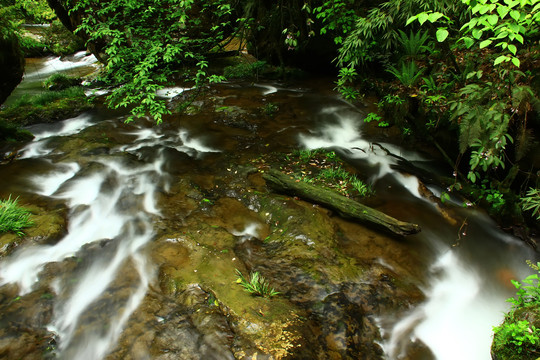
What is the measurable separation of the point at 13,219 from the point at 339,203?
484cm

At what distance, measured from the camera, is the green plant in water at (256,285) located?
3.58 metres

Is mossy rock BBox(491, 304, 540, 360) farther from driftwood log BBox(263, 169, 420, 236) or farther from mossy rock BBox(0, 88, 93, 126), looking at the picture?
mossy rock BBox(0, 88, 93, 126)

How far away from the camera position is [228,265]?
13.1 ft

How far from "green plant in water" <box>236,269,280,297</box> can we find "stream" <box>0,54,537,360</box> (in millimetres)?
95

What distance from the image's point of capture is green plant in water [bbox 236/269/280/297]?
141 inches

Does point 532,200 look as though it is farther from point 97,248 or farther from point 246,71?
point 246,71

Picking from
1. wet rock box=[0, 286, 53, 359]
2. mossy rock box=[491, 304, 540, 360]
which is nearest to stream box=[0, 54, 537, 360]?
wet rock box=[0, 286, 53, 359]

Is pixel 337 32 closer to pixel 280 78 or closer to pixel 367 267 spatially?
pixel 280 78

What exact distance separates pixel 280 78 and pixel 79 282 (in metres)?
9.37

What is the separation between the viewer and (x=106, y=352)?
10.2 ft

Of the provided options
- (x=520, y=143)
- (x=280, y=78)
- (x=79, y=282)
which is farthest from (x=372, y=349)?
(x=280, y=78)

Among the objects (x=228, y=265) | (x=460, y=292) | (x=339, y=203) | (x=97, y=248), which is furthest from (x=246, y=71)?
(x=460, y=292)

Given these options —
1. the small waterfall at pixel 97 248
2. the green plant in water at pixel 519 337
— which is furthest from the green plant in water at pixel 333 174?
the green plant in water at pixel 519 337

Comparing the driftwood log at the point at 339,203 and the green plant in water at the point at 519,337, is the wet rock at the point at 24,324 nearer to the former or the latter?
the driftwood log at the point at 339,203
